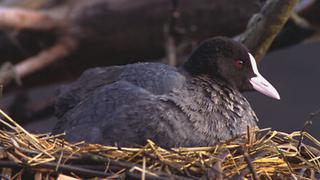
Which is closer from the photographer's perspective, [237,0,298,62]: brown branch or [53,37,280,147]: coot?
[53,37,280,147]: coot

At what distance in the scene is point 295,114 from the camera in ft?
18.4

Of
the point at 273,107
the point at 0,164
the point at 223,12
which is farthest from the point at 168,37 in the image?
the point at 0,164

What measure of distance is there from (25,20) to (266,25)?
2112mm

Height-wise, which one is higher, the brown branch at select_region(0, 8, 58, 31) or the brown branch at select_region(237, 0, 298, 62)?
the brown branch at select_region(0, 8, 58, 31)

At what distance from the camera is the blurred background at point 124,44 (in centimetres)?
557

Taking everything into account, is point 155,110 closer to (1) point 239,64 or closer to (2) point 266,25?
(1) point 239,64

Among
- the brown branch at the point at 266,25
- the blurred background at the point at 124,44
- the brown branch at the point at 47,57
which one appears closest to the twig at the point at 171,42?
the blurred background at the point at 124,44

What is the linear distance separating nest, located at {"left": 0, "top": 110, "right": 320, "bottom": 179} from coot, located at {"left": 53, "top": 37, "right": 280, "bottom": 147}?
0.60 ft

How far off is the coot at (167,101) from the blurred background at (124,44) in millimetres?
1277

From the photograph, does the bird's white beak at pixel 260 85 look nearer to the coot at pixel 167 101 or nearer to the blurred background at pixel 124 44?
the coot at pixel 167 101

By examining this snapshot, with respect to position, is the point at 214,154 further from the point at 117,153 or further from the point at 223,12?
the point at 223,12

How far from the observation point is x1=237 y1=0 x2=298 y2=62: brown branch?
4180 mm

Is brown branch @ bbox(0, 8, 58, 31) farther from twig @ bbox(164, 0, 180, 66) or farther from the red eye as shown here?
the red eye

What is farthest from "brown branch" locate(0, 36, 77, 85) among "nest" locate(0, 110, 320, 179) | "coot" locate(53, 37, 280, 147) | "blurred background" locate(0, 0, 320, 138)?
"nest" locate(0, 110, 320, 179)
